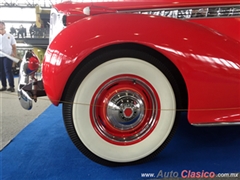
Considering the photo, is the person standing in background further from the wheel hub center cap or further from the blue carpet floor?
the wheel hub center cap

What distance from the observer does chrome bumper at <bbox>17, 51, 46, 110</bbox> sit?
4.75 ft

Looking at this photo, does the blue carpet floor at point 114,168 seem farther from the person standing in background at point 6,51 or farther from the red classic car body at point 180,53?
the person standing in background at point 6,51

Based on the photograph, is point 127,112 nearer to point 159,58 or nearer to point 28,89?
point 159,58

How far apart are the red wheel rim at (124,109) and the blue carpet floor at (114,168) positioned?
0.20m

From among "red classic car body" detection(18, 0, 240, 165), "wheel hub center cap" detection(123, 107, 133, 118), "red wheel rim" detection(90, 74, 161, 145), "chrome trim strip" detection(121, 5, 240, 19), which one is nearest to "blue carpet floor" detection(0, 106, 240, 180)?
"red classic car body" detection(18, 0, 240, 165)

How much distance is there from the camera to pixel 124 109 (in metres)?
1.24

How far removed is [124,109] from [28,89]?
736 millimetres

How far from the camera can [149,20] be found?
1.19 m

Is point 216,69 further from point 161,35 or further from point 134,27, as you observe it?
point 134,27

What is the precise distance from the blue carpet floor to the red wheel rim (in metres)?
0.20

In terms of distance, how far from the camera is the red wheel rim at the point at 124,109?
125 centimetres

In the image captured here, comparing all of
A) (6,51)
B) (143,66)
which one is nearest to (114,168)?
(143,66)

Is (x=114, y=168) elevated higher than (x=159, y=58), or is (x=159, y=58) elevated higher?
(x=159, y=58)

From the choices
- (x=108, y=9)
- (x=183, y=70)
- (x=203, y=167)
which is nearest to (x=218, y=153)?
(x=203, y=167)
